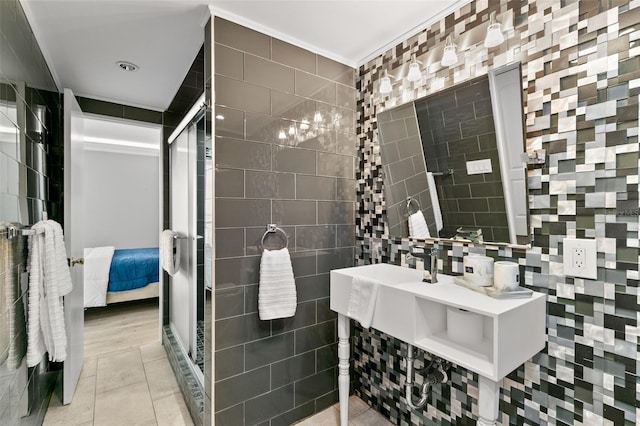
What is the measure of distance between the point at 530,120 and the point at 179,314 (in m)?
2.89

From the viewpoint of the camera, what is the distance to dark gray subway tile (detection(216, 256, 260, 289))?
163cm

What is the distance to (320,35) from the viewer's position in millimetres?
1839

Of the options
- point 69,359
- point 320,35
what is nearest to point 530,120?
point 320,35

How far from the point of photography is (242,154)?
5.52 feet

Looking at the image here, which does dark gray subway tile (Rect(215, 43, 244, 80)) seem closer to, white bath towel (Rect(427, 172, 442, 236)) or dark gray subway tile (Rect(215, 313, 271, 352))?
white bath towel (Rect(427, 172, 442, 236))

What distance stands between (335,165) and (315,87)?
1.67 ft

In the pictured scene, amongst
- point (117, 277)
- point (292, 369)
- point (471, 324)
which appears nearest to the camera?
point (471, 324)

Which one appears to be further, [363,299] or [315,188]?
[315,188]

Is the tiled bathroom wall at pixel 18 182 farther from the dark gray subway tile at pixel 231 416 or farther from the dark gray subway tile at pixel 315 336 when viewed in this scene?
the dark gray subway tile at pixel 315 336

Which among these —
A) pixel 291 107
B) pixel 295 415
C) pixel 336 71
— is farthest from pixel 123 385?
pixel 336 71

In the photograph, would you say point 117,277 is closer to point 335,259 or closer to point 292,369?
point 292,369

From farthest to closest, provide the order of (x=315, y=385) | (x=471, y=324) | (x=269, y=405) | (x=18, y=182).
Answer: (x=315, y=385) < (x=269, y=405) < (x=18, y=182) < (x=471, y=324)

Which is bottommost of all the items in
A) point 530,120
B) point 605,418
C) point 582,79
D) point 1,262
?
point 605,418

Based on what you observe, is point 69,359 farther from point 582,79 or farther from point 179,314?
point 582,79
